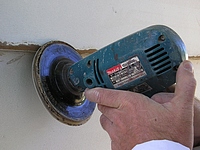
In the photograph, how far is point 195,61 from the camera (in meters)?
1.44

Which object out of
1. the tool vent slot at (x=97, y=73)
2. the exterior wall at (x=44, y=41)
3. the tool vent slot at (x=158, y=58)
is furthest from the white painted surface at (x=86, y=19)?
the tool vent slot at (x=158, y=58)

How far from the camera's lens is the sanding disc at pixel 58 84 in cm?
80

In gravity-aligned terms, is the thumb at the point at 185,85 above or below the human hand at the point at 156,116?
above

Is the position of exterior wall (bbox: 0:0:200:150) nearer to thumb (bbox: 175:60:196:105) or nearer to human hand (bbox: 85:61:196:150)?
human hand (bbox: 85:61:196:150)

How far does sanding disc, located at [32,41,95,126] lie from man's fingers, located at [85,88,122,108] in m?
0.16

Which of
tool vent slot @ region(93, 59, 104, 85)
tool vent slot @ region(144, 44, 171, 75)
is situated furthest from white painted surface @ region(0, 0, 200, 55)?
tool vent slot @ region(144, 44, 171, 75)

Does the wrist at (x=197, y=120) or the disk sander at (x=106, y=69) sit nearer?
the disk sander at (x=106, y=69)

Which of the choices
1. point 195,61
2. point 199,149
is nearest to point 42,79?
point 199,149

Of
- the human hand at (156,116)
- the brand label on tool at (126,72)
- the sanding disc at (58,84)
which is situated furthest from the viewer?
the sanding disc at (58,84)

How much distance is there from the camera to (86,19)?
0.97m

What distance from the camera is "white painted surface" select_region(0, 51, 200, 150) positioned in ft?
2.55

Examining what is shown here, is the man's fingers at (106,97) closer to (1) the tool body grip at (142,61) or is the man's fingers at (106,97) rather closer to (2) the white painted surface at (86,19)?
(1) the tool body grip at (142,61)

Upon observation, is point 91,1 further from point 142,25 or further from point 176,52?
point 176,52

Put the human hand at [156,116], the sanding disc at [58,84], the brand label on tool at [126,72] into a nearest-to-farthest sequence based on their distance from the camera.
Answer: the human hand at [156,116], the brand label on tool at [126,72], the sanding disc at [58,84]
